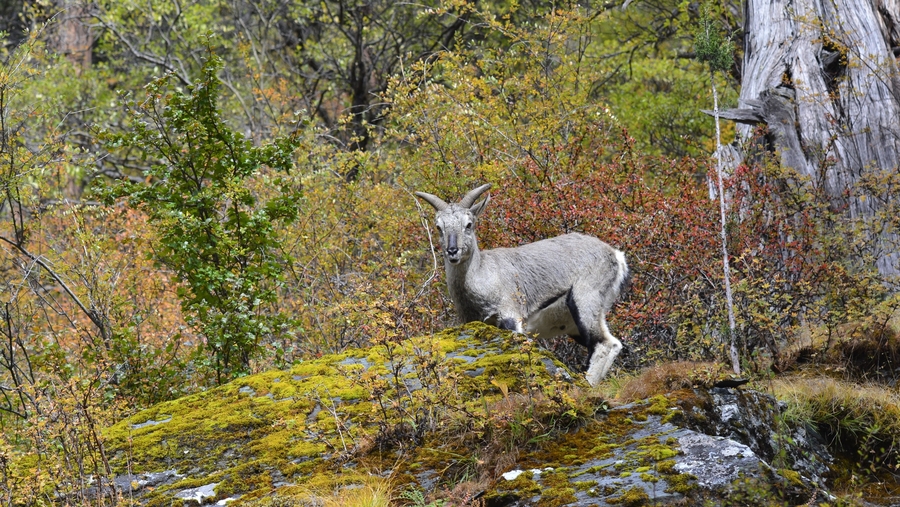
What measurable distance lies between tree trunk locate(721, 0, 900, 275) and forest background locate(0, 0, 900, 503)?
1.64 ft

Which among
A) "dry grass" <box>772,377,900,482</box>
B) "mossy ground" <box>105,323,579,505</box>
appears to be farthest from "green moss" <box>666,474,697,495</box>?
"dry grass" <box>772,377,900,482</box>

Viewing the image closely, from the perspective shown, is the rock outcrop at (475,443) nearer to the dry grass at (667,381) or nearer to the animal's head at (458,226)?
the dry grass at (667,381)

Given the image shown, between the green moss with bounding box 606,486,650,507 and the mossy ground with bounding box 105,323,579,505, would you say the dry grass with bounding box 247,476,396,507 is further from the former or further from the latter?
the green moss with bounding box 606,486,650,507

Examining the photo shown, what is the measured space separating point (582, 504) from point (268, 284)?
21.9 ft

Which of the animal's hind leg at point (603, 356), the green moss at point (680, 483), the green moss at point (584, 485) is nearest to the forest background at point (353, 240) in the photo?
the animal's hind leg at point (603, 356)

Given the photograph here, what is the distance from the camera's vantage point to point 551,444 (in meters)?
5.09

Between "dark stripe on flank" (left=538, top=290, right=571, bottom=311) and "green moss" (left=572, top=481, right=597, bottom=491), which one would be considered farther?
"dark stripe on flank" (left=538, top=290, right=571, bottom=311)

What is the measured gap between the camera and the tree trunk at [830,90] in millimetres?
11148

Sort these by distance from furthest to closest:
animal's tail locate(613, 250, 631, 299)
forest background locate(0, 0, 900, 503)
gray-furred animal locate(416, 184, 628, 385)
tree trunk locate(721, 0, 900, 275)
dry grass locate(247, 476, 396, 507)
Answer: tree trunk locate(721, 0, 900, 275)
animal's tail locate(613, 250, 631, 299)
gray-furred animal locate(416, 184, 628, 385)
forest background locate(0, 0, 900, 503)
dry grass locate(247, 476, 396, 507)

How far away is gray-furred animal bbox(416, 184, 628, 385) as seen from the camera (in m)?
8.23

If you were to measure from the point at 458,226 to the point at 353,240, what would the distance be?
13.4ft

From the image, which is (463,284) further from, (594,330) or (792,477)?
(792,477)

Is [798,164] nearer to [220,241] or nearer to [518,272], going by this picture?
[518,272]

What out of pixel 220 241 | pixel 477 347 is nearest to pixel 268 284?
pixel 220 241
